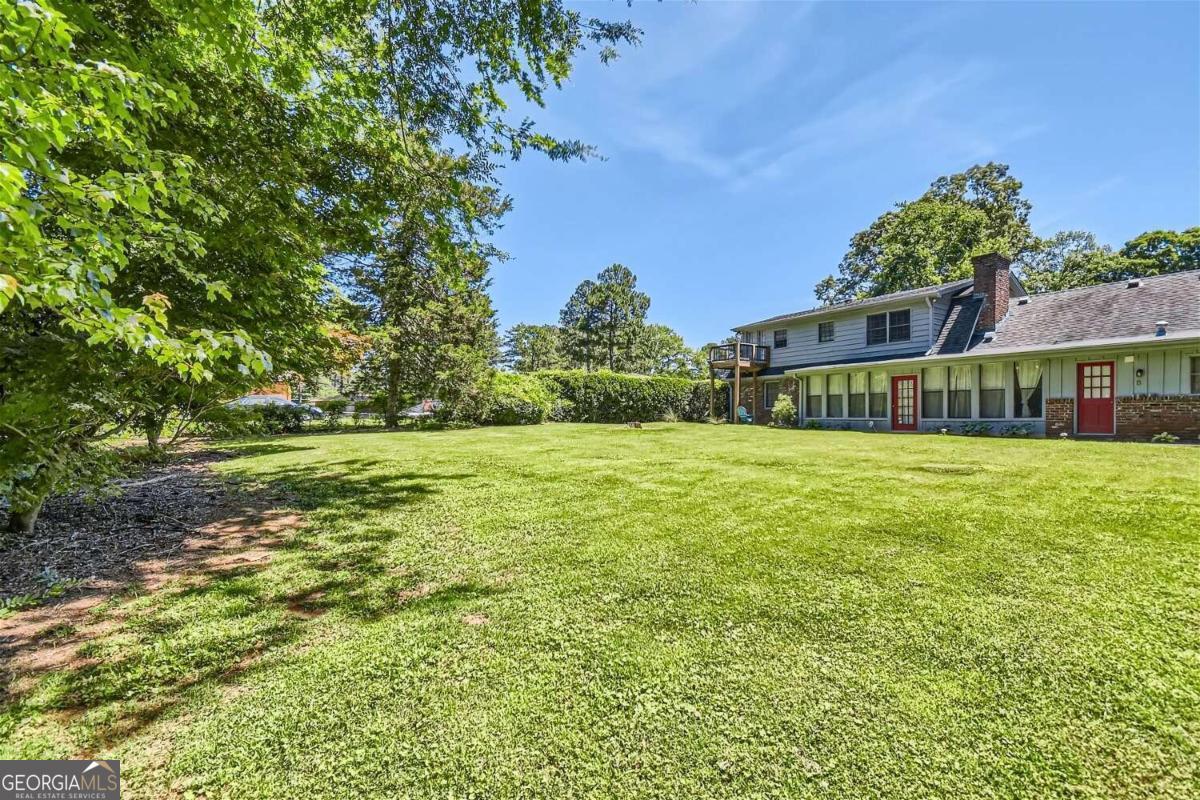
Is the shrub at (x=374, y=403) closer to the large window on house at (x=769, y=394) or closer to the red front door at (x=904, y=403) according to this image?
the large window on house at (x=769, y=394)

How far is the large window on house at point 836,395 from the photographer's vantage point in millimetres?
16969

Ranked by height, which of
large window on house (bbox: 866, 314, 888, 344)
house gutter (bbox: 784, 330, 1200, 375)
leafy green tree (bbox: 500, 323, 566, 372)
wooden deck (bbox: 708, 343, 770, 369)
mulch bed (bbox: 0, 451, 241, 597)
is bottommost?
mulch bed (bbox: 0, 451, 241, 597)

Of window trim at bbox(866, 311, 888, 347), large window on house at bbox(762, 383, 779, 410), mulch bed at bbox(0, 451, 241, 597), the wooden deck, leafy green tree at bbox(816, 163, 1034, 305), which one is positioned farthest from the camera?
leafy green tree at bbox(816, 163, 1034, 305)

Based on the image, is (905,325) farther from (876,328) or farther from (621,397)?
(621,397)

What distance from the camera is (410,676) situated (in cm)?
208

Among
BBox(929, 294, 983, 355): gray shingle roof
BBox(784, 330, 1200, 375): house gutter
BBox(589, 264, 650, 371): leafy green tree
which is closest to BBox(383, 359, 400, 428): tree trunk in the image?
BBox(784, 330, 1200, 375): house gutter

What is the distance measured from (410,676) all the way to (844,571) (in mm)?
2671

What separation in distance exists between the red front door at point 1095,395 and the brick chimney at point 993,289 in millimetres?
3425

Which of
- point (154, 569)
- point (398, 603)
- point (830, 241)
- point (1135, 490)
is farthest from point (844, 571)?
point (830, 241)

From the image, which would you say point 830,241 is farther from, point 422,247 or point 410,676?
point 410,676

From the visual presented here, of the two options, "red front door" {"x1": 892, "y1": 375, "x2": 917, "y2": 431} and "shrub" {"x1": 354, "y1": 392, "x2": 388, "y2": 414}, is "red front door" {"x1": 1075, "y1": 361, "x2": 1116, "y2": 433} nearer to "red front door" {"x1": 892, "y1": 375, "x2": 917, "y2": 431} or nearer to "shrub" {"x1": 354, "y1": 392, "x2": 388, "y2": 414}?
"red front door" {"x1": 892, "y1": 375, "x2": 917, "y2": 431}

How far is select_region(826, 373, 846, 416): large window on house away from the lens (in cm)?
1697

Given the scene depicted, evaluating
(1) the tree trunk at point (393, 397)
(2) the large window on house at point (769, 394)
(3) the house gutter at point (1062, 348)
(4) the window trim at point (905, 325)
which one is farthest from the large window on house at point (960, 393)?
(1) the tree trunk at point (393, 397)

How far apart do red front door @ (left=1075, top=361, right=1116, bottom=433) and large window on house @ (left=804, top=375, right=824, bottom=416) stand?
276 inches
